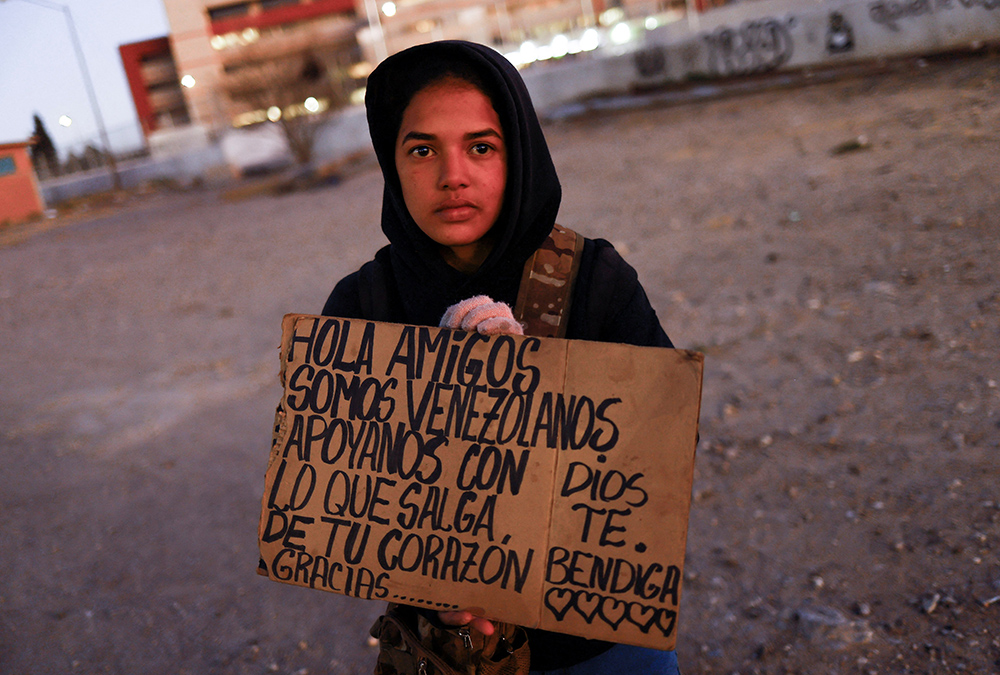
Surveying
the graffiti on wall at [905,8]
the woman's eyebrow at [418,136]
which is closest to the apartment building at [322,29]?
the graffiti on wall at [905,8]

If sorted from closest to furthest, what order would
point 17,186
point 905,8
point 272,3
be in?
point 905,8, point 17,186, point 272,3

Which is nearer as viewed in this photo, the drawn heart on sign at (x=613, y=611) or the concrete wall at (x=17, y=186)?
the drawn heart on sign at (x=613, y=611)

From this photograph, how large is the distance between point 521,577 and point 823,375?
3.24m

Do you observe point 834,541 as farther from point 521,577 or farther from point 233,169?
point 233,169

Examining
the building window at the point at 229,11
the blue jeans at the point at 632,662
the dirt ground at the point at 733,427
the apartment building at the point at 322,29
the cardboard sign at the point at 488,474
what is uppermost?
the building window at the point at 229,11

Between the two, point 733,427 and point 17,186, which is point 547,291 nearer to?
point 733,427

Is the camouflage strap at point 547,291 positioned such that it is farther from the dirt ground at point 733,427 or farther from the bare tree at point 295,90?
the bare tree at point 295,90

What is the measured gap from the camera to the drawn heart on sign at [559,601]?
4.61 ft

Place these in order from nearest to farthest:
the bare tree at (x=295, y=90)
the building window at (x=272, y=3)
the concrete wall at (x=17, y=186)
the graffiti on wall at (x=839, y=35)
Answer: the graffiti on wall at (x=839, y=35) → the bare tree at (x=295, y=90) → the concrete wall at (x=17, y=186) → the building window at (x=272, y=3)

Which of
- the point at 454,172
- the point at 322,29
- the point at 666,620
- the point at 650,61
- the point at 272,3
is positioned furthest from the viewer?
the point at 272,3

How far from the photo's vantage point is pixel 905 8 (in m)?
12.5

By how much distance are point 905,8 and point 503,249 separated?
14129 millimetres

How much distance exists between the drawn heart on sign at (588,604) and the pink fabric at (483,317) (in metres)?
0.53

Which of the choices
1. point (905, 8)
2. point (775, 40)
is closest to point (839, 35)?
point (905, 8)
